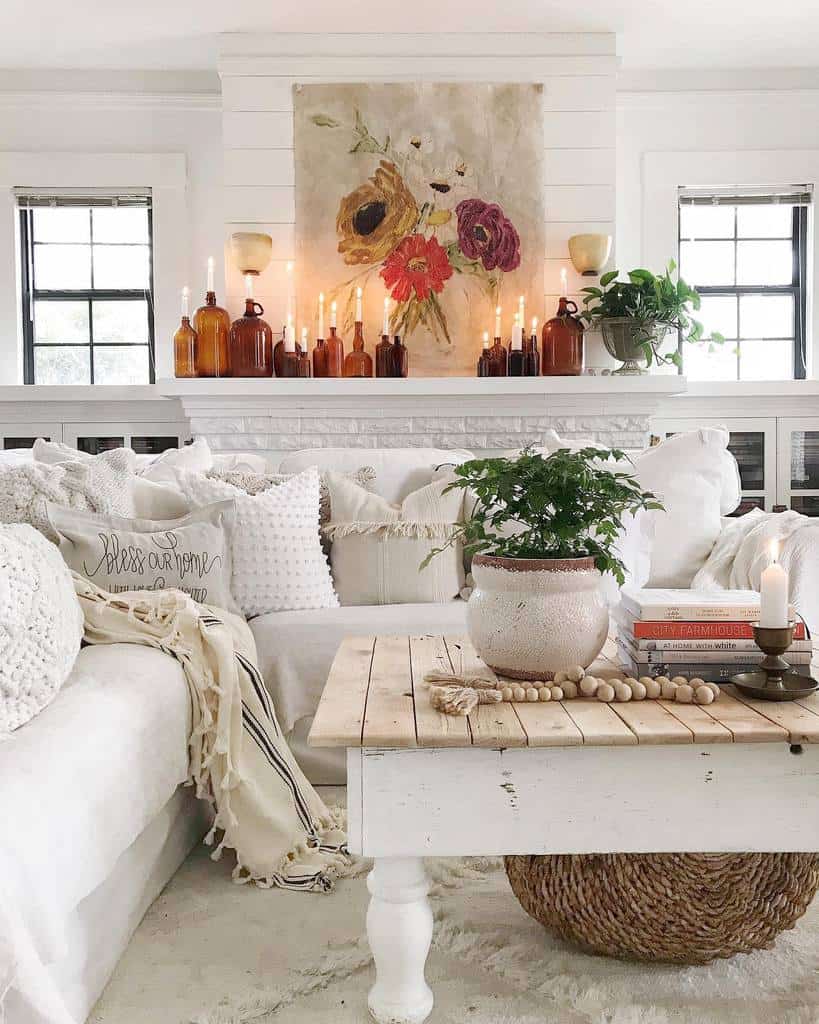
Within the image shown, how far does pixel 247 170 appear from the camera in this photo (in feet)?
14.9

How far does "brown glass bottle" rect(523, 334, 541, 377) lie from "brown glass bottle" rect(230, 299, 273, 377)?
3.76 feet

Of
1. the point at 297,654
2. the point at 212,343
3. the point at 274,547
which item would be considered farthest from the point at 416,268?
the point at 297,654

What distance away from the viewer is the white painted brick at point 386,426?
14.7ft

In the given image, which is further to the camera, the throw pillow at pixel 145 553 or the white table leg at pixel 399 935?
the throw pillow at pixel 145 553

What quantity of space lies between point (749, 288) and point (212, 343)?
2.70m

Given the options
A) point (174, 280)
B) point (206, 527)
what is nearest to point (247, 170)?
Answer: point (174, 280)

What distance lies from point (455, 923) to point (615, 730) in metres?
0.65

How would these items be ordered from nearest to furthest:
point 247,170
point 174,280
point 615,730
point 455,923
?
point 615,730 < point 455,923 < point 247,170 < point 174,280

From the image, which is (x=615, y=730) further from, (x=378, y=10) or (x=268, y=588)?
(x=378, y=10)

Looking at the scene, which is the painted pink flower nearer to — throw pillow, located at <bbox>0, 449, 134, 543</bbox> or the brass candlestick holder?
throw pillow, located at <bbox>0, 449, 134, 543</bbox>

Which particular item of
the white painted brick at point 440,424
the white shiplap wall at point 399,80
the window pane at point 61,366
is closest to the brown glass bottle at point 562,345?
the white shiplap wall at point 399,80

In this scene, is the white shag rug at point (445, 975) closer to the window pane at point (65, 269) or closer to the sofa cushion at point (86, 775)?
the sofa cushion at point (86, 775)

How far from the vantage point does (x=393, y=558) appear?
2865 mm

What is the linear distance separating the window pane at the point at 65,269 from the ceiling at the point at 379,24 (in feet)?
2.82
